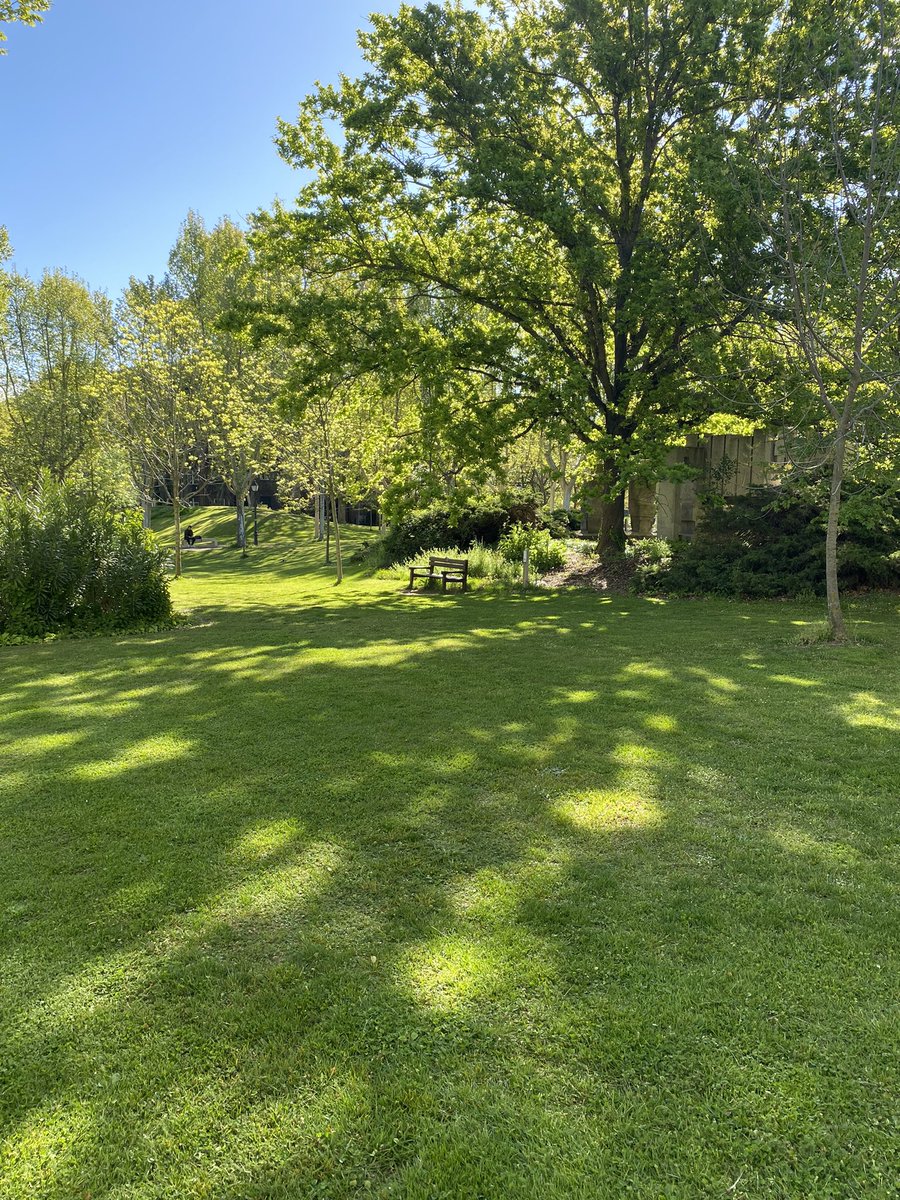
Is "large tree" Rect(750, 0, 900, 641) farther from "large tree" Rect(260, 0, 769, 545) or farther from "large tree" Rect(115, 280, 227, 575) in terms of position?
"large tree" Rect(115, 280, 227, 575)

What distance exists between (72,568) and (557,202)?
11771 millimetres

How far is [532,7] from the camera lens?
51.6 ft

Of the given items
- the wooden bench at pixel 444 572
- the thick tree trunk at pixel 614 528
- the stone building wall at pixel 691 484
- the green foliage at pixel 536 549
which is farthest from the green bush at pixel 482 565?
the stone building wall at pixel 691 484

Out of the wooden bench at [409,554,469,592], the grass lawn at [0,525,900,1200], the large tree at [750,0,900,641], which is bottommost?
the grass lawn at [0,525,900,1200]

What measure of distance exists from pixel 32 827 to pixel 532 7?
19200 millimetres

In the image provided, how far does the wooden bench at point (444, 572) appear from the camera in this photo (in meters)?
17.0

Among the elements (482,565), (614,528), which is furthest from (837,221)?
(482,565)

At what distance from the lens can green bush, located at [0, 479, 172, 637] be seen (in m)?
10.9

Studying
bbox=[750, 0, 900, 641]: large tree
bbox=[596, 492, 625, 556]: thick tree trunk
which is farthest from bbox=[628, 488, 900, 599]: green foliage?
bbox=[596, 492, 625, 556]: thick tree trunk

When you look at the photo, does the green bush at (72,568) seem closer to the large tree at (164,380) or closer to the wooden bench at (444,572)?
the wooden bench at (444,572)

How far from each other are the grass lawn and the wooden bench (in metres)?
10.6

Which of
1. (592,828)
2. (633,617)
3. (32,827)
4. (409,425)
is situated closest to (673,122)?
(409,425)

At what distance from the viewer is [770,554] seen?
13.8m

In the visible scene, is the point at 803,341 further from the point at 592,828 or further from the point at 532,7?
the point at 532,7
